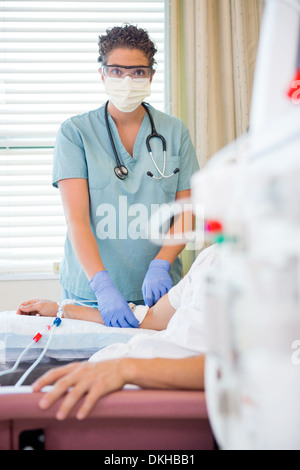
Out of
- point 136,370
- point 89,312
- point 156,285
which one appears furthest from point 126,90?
point 136,370

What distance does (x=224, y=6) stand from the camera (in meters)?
2.44

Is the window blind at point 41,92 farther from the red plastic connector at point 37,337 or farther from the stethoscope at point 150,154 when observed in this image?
the red plastic connector at point 37,337

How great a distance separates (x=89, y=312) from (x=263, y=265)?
1.28 m

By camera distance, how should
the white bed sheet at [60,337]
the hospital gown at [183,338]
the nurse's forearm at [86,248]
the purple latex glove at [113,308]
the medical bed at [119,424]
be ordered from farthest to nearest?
the nurse's forearm at [86,248]
the purple latex glove at [113,308]
the white bed sheet at [60,337]
the hospital gown at [183,338]
the medical bed at [119,424]

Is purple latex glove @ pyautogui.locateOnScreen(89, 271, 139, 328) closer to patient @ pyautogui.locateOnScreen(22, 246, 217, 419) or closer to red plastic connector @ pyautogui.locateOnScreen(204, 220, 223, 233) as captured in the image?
patient @ pyautogui.locateOnScreen(22, 246, 217, 419)

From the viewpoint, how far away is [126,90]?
180cm

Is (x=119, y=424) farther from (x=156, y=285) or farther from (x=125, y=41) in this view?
(x=125, y=41)

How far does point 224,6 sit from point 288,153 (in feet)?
7.37

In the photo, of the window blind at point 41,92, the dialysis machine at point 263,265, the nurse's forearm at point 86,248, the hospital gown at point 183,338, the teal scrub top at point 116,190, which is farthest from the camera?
the window blind at point 41,92

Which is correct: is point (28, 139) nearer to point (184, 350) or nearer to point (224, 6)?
point (224, 6)

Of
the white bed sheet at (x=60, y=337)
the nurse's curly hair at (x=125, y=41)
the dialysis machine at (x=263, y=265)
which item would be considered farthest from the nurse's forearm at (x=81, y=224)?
the dialysis machine at (x=263, y=265)

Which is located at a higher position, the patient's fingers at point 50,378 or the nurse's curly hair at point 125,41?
the nurse's curly hair at point 125,41

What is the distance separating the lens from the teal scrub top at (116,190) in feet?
6.02

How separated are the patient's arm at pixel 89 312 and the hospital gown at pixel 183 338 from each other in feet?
0.44
